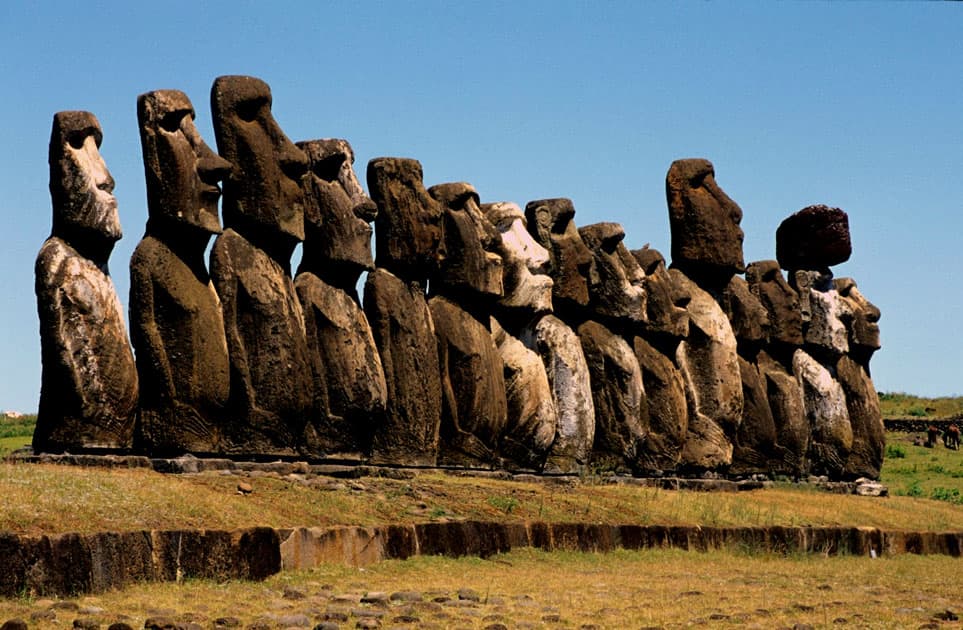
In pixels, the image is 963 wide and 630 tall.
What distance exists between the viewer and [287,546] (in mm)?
11391

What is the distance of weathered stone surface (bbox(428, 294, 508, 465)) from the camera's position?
58.5ft

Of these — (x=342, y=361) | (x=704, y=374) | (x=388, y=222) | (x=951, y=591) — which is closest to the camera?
(x=951, y=591)

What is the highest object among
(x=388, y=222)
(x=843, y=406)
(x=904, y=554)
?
(x=388, y=222)

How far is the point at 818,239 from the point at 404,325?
10.6m

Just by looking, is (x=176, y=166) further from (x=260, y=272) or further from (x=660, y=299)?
(x=660, y=299)

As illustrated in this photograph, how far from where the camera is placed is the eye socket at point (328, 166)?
659 inches

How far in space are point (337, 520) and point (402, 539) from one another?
1.82ft

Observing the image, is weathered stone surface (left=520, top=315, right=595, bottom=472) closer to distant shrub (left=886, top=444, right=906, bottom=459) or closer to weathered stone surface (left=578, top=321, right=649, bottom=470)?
weathered stone surface (left=578, top=321, right=649, bottom=470)

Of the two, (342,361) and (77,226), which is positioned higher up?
(77,226)

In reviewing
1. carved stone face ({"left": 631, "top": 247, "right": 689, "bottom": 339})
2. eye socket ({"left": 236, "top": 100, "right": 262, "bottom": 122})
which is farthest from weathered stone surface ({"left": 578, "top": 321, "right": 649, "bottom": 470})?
eye socket ({"left": 236, "top": 100, "right": 262, "bottom": 122})

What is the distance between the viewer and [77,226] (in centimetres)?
1452

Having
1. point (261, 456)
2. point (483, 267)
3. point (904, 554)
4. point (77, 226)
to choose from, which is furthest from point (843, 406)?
point (77, 226)

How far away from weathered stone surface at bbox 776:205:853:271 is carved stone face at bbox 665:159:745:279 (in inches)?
118

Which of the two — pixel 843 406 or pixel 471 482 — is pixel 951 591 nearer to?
pixel 471 482
